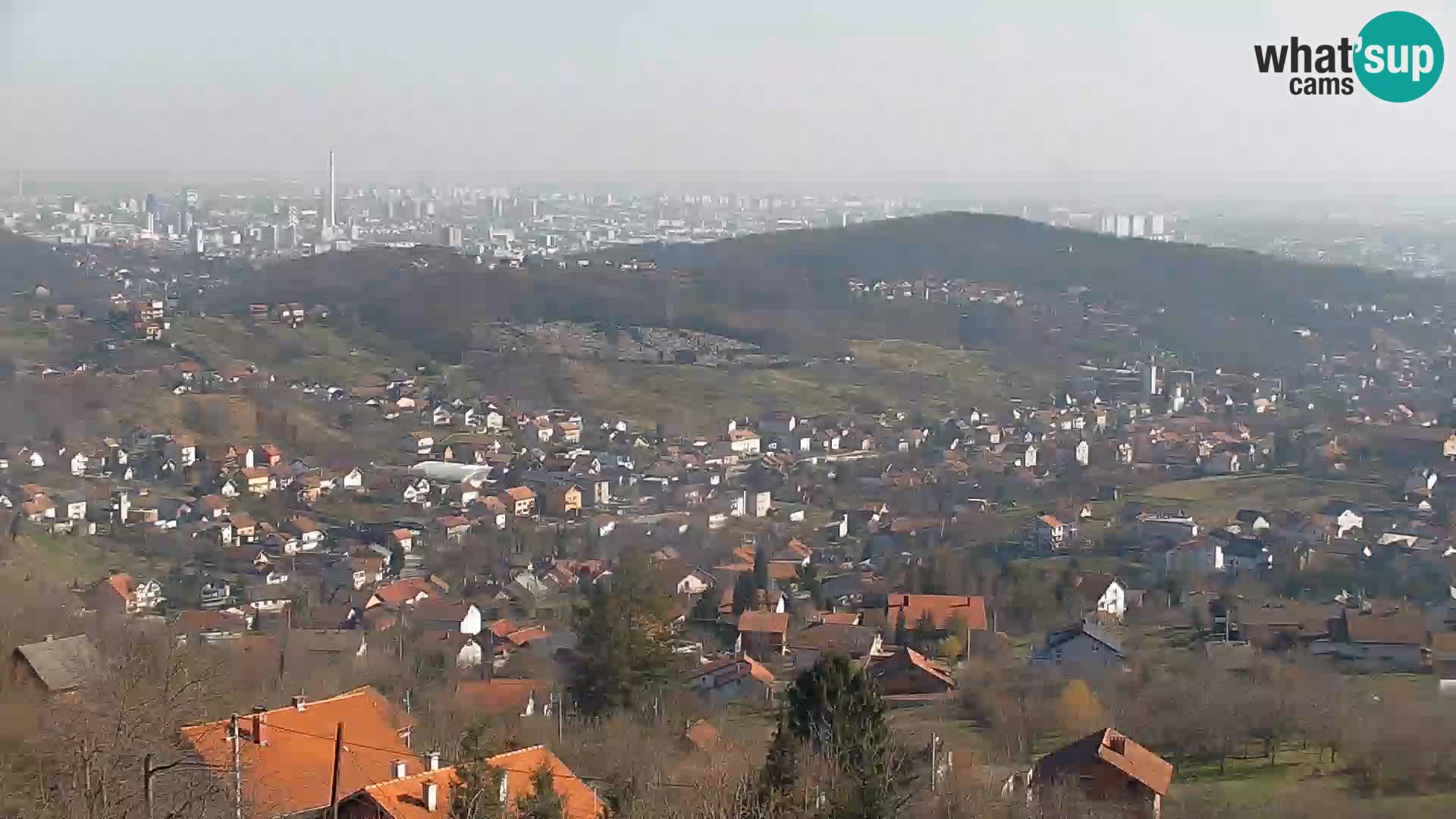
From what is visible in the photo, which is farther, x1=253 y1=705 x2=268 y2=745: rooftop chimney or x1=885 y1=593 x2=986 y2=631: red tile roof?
x1=885 y1=593 x2=986 y2=631: red tile roof

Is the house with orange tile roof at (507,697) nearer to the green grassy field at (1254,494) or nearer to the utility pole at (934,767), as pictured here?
the utility pole at (934,767)

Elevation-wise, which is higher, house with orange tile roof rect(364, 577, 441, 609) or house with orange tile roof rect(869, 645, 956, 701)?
house with orange tile roof rect(869, 645, 956, 701)

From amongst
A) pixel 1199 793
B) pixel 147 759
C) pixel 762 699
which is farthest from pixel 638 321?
pixel 147 759

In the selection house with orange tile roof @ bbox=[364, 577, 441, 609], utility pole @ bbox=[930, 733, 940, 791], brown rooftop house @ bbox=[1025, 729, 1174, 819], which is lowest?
house with orange tile roof @ bbox=[364, 577, 441, 609]

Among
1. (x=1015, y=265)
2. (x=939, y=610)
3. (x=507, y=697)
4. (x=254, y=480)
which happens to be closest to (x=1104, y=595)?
(x=939, y=610)

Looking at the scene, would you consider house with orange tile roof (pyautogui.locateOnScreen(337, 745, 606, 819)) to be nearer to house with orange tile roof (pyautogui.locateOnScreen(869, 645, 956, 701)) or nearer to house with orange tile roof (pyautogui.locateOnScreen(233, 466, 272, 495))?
house with orange tile roof (pyautogui.locateOnScreen(869, 645, 956, 701))

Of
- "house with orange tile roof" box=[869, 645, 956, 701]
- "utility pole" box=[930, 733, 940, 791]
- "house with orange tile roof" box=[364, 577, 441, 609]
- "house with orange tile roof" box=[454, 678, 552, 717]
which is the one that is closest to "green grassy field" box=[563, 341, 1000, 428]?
"house with orange tile roof" box=[364, 577, 441, 609]

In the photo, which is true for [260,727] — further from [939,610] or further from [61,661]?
[939,610]
